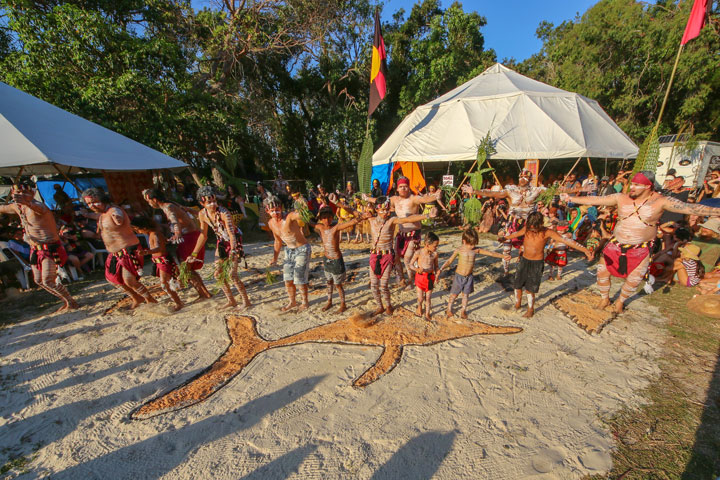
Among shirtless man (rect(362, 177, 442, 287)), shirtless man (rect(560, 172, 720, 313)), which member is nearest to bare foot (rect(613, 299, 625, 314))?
shirtless man (rect(560, 172, 720, 313))

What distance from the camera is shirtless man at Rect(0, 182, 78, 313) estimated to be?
453 centimetres

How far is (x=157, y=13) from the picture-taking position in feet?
39.3

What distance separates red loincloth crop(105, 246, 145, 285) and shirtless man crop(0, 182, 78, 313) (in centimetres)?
108

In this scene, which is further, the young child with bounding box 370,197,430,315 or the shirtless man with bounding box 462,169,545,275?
the shirtless man with bounding box 462,169,545,275

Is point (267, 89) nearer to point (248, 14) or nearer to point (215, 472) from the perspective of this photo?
point (248, 14)

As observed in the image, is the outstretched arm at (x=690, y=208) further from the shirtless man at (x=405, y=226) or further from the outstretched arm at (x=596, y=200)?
the shirtless man at (x=405, y=226)

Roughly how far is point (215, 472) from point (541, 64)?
89.0ft

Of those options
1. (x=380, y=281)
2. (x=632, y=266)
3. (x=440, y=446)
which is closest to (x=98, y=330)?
(x=380, y=281)

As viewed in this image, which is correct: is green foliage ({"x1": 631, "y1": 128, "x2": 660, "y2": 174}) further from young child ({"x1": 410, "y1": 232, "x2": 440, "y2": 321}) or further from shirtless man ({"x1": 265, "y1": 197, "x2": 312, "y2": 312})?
shirtless man ({"x1": 265, "y1": 197, "x2": 312, "y2": 312})

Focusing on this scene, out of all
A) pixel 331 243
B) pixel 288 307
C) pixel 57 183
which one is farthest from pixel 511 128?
pixel 57 183

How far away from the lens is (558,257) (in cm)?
539

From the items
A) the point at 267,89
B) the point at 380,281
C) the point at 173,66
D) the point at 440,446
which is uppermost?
the point at 267,89

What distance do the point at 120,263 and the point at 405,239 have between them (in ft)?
15.4

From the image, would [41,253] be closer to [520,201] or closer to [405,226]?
[405,226]
